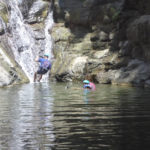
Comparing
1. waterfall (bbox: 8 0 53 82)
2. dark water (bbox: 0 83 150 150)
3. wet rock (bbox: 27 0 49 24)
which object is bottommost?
dark water (bbox: 0 83 150 150)

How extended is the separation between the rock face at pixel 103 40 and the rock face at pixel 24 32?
4.01 feet

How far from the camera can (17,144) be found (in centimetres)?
564

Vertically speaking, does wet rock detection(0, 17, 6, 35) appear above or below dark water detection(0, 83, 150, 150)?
above

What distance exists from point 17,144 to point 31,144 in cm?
22

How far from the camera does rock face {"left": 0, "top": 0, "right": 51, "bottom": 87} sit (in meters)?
26.5

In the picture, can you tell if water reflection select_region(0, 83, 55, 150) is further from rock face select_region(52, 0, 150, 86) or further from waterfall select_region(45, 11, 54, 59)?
waterfall select_region(45, 11, 54, 59)

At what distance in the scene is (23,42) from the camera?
29.1 meters

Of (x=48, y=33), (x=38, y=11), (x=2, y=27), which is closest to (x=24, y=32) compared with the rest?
(x=48, y=33)

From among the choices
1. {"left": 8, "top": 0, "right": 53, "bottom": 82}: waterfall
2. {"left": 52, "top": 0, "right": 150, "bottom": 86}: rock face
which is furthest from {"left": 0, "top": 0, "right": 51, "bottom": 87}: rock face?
{"left": 52, "top": 0, "right": 150, "bottom": 86}: rock face

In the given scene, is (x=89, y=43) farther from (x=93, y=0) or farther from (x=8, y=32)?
(x=8, y=32)

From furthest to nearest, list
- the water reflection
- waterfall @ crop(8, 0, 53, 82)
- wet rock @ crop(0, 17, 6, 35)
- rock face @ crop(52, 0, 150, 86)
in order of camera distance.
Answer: waterfall @ crop(8, 0, 53, 82)
wet rock @ crop(0, 17, 6, 35)
rock face @ crop(52, 0, 150, 86)
the water reflection

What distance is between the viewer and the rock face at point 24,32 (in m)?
26.5

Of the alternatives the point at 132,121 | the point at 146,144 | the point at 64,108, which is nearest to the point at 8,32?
the point at 64,108

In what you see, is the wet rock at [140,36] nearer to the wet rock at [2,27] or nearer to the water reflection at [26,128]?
the wet rock at [2,27]
